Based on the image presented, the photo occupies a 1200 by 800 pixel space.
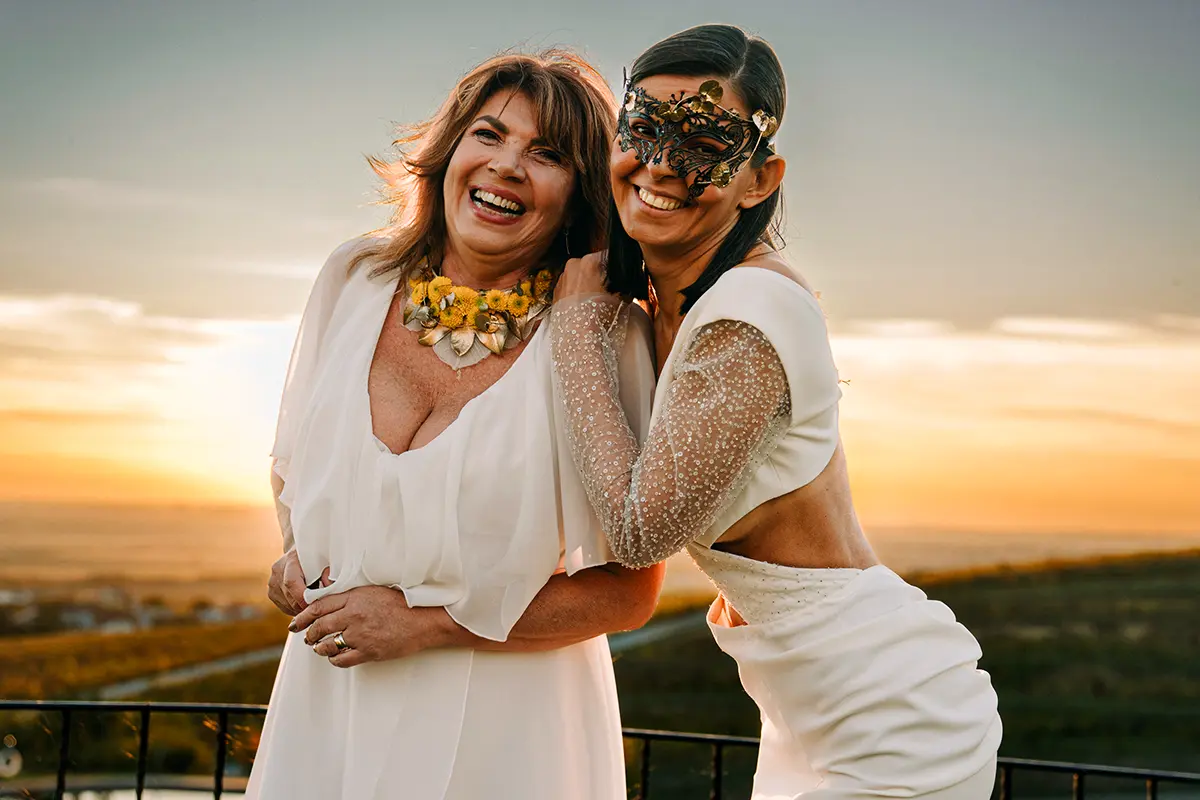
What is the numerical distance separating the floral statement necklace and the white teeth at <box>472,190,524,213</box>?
0.15m

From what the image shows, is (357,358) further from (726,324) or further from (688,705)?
(688,705)

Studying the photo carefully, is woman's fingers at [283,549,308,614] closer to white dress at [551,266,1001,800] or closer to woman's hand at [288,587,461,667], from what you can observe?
woman's hand at [288,587,461,667]

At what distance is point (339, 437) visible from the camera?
2102 millimetres

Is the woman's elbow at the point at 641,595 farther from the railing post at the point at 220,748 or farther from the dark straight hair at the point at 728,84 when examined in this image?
the railing post at the point at 220,748

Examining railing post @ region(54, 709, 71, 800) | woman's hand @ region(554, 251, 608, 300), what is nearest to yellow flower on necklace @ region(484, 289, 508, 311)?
woman's hand @ region(554, 251, 608, 300)

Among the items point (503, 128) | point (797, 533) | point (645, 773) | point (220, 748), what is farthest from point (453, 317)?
point (220, 748)

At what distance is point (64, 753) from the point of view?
3.22 meters

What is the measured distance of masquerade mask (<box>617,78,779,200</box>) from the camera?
1.87 meters

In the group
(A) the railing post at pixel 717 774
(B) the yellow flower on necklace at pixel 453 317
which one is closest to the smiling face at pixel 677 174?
(B) the yellow flower on necklace at pixel 453 317

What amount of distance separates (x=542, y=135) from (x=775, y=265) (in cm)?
54

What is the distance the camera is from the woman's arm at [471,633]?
2.00 metres

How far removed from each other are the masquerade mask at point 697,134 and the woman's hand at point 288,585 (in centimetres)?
97

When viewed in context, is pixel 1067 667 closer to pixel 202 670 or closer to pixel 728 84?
pixel 202 670

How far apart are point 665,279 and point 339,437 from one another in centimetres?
65
